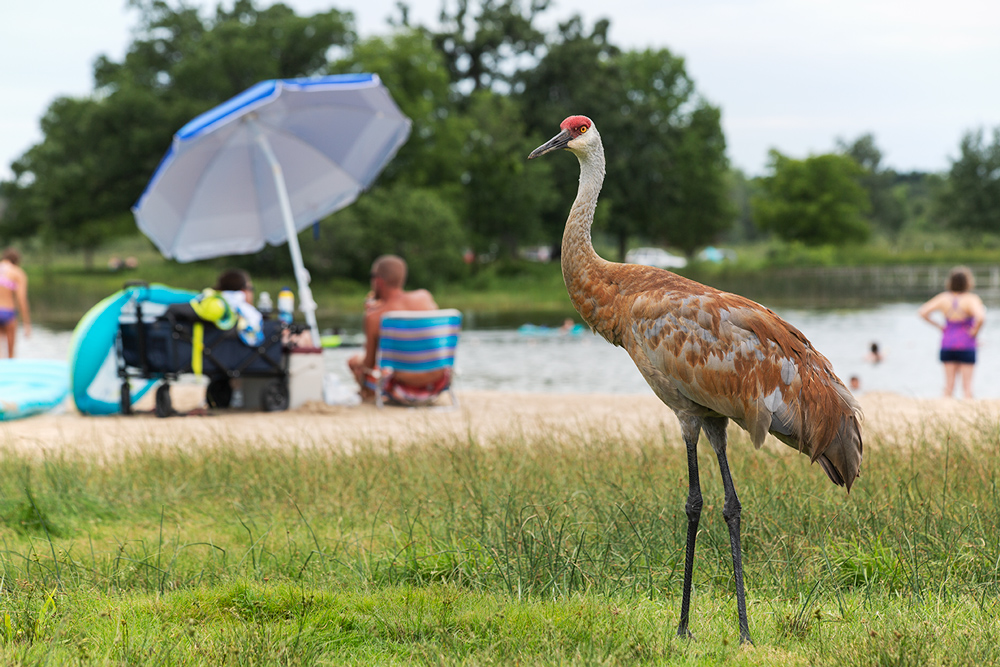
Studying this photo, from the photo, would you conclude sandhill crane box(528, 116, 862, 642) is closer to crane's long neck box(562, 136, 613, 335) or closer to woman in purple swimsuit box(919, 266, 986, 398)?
crane's long neck box(562, 136, 613, 335)

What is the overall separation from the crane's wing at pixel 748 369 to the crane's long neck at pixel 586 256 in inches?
9.9

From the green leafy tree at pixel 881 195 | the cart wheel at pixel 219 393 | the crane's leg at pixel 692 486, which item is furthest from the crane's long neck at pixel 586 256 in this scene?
the green leafy tree at pixel 881 195

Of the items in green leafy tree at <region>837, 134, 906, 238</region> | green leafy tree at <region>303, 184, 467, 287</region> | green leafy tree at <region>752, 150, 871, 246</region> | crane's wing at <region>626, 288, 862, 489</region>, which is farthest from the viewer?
green leafy tree at <region>837, 134, 906, 238</region>

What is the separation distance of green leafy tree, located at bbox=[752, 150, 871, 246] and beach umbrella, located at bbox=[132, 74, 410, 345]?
198ft

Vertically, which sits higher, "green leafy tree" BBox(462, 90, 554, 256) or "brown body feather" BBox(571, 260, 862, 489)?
"green leafy tree" BBox(462, 90, 554, 256)

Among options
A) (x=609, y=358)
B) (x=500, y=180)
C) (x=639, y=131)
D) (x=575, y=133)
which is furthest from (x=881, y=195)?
(x=575, y=133)

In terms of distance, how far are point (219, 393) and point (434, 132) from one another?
3897cm

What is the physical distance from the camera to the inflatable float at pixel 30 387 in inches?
372

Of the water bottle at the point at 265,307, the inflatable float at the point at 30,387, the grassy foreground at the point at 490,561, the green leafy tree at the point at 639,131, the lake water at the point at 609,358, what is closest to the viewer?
the grassy foreground at the point at 490,561

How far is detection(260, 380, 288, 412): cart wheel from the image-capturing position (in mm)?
9820

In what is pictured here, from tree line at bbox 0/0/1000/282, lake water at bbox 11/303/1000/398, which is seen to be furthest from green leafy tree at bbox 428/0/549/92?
lake water at bbox 11/303/1000/398

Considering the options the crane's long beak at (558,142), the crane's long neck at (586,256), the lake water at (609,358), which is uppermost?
the crane's long beak at (558,142)

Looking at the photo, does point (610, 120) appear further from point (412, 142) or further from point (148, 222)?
point (148, 222)

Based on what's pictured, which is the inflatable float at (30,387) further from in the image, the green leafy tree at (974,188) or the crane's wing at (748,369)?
the green leafy tree at (974,188)
